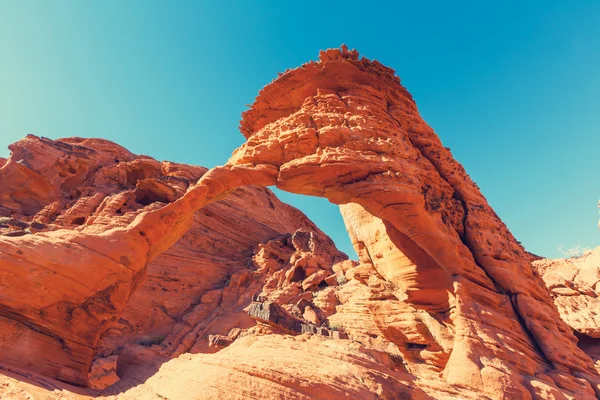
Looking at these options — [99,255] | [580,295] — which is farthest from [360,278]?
[580,295]

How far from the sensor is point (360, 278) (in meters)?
14.3

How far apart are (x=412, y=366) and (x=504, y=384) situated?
3.73 m

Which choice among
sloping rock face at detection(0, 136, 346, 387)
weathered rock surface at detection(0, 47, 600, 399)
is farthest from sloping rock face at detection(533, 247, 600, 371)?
sloping rock face at detection(0, 136, 346, 387)

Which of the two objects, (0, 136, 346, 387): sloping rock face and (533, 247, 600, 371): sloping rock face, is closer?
(0, 136, 346, 387): sloping rock face

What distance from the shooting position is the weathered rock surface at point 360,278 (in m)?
6.11

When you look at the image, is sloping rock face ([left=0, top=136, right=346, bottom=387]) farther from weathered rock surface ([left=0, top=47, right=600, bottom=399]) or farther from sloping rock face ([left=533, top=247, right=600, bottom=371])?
sloping rock face ([left=533, top=247, right=600, bottom=371])

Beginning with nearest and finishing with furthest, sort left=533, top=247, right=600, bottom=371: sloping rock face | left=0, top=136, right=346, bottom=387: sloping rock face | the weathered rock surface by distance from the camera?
the weathered rock surface
left=0, top=136, right=346, bottom=387: sloping rock face
left=533, top=247, right=600, bottom=371: sloping rock face

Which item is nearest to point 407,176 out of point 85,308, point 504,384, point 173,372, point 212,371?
point 504,384

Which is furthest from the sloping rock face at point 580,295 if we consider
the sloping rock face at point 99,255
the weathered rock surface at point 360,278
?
the sloping rock face at point 99,255

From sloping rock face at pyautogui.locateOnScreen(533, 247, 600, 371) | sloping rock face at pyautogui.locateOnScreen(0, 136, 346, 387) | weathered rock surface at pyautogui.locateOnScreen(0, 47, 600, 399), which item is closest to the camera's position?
weathered rock surface at pyautogui.locateOnScreen(0, 47, 600, 399)

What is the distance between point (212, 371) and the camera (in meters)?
5.51

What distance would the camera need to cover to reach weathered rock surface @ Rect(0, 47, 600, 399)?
20.0 feet

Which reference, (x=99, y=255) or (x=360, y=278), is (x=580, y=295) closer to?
(x=360, y=278)

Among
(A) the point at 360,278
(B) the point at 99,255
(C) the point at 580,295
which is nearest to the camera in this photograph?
(B) the point at 99,255
